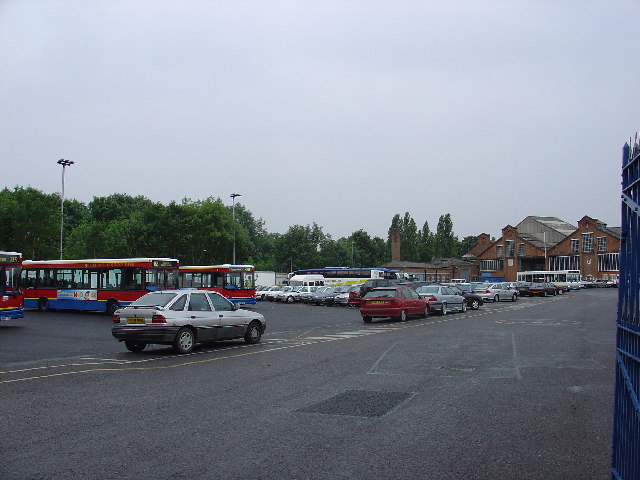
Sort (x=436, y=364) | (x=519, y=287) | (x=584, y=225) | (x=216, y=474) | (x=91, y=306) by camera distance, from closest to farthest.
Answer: (x=216, y=474)
(x=436, y=364)
(x=91, y=306)
(x=519, y=287)
(x=584, y=225)

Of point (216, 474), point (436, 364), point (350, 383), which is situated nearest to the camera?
point (216, 474)

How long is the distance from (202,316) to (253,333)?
221 centimetres

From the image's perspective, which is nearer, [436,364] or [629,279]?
[629,279]

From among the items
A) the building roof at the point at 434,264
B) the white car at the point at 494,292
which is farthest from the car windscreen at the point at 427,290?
the building roof at the point at 434,264

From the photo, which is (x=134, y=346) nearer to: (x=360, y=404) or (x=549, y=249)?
(x=360, y=404)

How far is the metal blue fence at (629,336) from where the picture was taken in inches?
171

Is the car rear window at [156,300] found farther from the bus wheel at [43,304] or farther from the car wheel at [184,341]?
the bus wheel at [43,304]

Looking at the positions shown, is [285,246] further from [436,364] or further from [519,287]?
[436,364]

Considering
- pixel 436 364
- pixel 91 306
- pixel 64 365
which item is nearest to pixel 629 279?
pixel 436 364

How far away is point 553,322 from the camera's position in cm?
2542

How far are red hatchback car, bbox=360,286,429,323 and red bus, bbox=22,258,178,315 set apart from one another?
10988 mm

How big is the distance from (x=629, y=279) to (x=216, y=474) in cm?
400

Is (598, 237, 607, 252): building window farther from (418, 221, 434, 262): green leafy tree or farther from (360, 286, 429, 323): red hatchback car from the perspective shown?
(360, 286, 429, 323): red hatchback car

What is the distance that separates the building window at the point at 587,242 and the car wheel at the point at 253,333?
306ft
